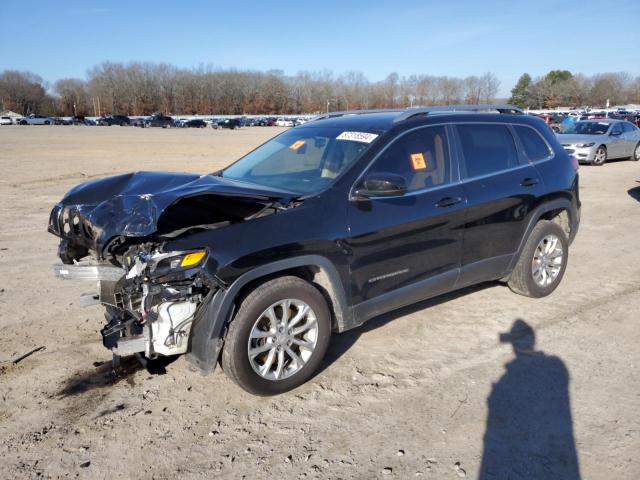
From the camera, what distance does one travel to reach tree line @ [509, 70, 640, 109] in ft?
390

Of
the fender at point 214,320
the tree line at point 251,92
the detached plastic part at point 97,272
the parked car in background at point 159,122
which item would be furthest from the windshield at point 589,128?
the tree line at point 251,92

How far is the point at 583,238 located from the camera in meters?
8.05

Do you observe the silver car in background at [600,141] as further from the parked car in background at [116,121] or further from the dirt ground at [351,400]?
the parked car in background at [116,121]

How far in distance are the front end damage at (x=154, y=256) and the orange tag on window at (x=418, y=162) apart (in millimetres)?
1156

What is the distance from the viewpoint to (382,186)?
364cm

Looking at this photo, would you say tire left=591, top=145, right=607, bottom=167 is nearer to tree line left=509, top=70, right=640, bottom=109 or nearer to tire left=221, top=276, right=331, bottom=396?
tire left=221, top=276, right=331, bottom=396

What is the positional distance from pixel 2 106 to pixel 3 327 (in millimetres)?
148778

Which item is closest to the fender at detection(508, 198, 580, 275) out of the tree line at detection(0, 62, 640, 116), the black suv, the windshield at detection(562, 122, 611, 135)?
the black suv

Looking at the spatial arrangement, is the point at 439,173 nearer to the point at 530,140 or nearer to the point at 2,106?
the point at 530,140

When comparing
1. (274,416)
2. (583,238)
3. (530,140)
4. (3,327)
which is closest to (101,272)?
(274,416)

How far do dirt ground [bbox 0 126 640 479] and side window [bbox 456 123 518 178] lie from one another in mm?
1418

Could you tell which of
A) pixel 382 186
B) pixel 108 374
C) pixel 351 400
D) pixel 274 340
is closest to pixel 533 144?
pixel 382 186

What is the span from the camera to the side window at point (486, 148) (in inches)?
179

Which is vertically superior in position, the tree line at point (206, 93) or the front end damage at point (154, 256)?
the tree line at point (206, 93)
